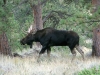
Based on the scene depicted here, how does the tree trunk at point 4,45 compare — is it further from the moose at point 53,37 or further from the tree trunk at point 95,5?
the tree trunk at point 95,5

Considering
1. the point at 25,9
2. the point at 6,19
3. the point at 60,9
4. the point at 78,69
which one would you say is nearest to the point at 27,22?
the point at 25,9

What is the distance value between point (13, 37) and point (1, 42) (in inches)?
210

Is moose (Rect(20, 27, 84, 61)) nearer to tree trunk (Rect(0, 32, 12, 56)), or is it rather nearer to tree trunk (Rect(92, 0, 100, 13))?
tree trunk (Rect(0, 32, 12, 56))

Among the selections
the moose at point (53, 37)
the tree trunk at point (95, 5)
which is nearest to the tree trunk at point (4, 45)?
the moose at point (53, 37)

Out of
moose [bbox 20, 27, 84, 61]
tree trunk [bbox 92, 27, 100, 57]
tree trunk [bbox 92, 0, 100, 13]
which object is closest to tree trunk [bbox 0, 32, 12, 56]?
moose [bbox 20, 27, 84, 61]

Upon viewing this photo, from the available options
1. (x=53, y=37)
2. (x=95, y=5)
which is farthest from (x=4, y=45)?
(x=95, y=5)

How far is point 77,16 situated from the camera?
12656mm

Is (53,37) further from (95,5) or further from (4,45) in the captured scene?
(95,5)

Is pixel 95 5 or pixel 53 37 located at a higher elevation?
pixel 95 5

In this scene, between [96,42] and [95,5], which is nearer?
[95,5]

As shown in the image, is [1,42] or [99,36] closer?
[1,42]

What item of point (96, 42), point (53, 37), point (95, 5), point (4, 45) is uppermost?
point (95, 5)

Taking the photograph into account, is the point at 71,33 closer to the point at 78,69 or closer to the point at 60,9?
the point at 78,69

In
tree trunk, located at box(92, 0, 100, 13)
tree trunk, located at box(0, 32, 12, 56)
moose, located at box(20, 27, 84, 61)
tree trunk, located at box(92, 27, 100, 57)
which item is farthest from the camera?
tree trunk, located at box(92, 27, 100, 57)
